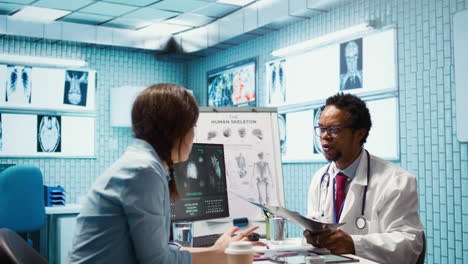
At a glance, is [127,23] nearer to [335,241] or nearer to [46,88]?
[46,88]

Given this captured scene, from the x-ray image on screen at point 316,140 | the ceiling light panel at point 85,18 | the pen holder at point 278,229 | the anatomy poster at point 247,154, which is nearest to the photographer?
the pen holder at point 278,229

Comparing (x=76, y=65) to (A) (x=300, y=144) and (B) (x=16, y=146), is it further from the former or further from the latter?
(A) (x=300, y=144)

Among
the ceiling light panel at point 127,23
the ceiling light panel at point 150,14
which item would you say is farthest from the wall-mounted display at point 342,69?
the ceiling light panel at point 127,23

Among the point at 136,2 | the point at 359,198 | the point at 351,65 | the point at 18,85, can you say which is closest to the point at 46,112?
the point at 18,85

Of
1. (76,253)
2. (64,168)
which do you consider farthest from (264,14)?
(76,253)

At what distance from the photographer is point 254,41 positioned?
6.37 m

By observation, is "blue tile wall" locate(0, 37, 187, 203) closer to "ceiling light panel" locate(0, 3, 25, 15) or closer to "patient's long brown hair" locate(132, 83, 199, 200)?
"ceiling light panel" locate(0, 3, 25, 15)

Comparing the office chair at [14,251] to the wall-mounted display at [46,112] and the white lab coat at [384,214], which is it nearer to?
the white lab coat at [384,214]

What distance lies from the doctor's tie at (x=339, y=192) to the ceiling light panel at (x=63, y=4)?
396 centimetres

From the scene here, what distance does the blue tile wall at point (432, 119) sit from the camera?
395 centimetres

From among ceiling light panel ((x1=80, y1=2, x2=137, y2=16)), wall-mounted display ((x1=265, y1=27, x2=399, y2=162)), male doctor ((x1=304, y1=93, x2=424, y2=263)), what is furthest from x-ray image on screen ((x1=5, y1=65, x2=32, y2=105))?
male doctor ((x1=304, y1=93, x2=424, y2=263))

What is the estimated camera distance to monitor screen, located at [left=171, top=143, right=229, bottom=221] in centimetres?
254

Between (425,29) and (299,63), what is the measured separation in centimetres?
159

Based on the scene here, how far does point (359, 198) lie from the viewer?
8.25 ft
